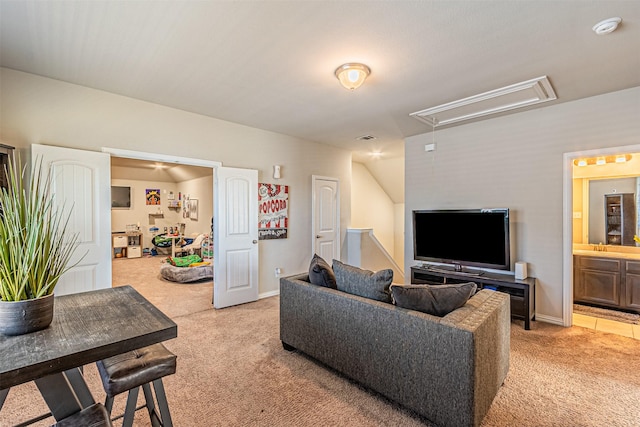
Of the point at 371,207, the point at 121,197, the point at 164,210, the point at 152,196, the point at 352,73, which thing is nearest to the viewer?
the point at 352,73

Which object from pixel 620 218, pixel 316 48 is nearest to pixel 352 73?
pixel 316 48

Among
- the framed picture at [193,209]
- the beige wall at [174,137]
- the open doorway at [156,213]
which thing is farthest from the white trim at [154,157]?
the framed picture at [193,209]

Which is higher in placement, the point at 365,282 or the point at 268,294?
the point at 365,282

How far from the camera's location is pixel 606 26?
1954mm

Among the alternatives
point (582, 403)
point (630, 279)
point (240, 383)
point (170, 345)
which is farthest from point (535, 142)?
point (170, 345)

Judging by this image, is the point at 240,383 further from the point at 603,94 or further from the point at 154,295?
the point at 603,94

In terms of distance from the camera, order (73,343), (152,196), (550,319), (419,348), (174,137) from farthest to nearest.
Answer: (152,196) < (174,137) < (550,319) < (419,348) < (73,343)

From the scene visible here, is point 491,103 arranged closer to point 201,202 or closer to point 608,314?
point 608,314

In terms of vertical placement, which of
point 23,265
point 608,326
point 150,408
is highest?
point 23,265

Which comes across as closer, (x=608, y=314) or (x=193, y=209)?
(x=608, y=314)

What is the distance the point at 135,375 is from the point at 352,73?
2.51 m

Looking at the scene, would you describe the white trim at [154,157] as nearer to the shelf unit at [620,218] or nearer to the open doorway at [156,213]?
the open doorway at [156,213]

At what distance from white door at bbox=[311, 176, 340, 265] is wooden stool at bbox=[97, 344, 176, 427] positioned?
3745mm

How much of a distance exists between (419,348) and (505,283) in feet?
7.14
